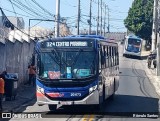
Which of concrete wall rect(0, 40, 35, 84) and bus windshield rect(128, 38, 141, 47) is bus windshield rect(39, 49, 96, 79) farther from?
bus windshield rect(128, 38, 141, 47)

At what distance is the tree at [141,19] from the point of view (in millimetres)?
87250

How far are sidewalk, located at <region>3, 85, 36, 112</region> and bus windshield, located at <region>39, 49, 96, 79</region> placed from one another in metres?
3.16

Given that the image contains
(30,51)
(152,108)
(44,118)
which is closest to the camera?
(44,118)

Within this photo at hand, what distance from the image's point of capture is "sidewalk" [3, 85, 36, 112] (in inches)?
914

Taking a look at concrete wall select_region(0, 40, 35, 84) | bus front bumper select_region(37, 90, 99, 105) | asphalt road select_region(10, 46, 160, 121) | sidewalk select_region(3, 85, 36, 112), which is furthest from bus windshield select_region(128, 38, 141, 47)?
bus front bumper select_region(37, 90, 99, 105)

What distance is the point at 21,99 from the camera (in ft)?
90.2

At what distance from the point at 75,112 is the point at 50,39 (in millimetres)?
3170

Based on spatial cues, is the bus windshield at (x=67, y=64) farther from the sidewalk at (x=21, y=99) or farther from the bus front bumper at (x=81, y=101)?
the sidewalk at (x=21, y=99)

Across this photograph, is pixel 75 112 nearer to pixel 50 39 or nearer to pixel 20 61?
pixel 50 39

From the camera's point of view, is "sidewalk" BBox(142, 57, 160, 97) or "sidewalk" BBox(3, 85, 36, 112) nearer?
"sidewalk" BBox(3, 85, 36, 112)

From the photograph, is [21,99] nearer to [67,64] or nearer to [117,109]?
[117,109]

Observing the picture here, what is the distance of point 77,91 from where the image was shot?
64.9 ft

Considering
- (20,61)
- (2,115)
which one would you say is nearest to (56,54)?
(2,115)

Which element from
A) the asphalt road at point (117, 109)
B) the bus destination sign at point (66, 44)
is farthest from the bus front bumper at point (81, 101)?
the bus destination sign at point (66, 44)
